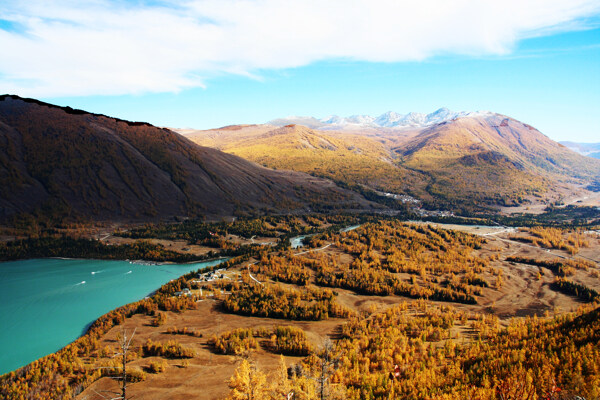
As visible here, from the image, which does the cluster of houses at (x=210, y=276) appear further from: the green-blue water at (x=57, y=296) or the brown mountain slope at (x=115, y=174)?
the brown mountain slope at (x=115, y=174)

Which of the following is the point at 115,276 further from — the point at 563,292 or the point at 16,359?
the point at 563,292

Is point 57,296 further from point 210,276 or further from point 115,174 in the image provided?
point 115,174

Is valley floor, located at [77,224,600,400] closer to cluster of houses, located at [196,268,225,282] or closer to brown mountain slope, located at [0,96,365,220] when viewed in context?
cluster of houses, located at [196,268,225,282]

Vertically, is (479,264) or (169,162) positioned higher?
(169,162)

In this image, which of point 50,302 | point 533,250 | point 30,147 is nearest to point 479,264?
point 533,250

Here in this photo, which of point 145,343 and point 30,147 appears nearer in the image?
point 145,343
